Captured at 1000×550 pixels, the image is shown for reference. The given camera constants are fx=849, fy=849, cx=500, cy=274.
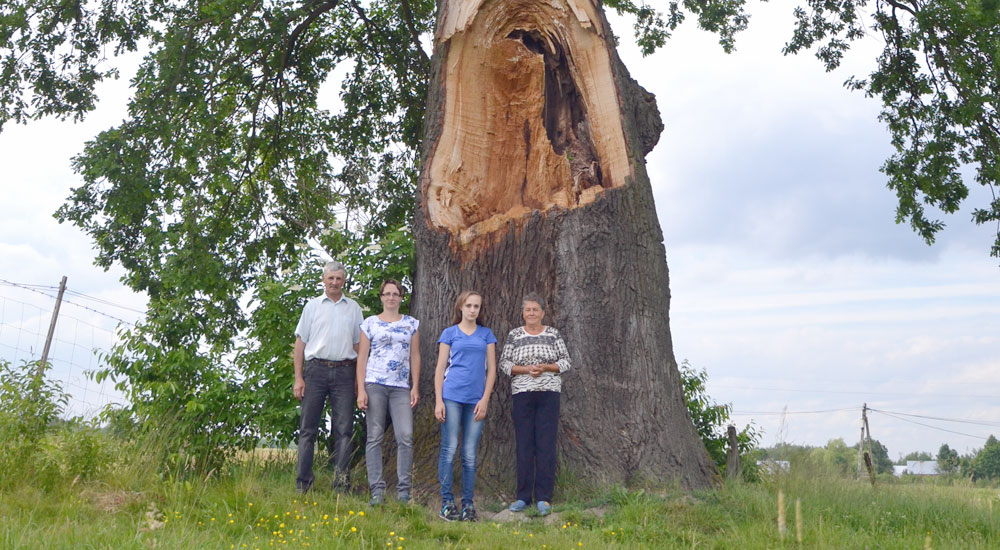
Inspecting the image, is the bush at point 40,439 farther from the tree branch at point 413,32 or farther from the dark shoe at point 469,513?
the tree branch at point 413,32

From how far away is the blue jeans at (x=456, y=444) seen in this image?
245 inches

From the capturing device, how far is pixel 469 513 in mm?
6109

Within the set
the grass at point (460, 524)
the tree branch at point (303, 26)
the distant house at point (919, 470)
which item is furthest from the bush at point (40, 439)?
the distant house at point (919, 470)

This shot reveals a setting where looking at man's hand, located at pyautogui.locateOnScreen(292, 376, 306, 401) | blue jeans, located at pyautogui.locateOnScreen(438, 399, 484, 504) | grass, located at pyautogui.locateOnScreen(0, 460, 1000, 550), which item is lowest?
grass, located at pyautogui.locateOnScreen(0, 460, 1000, 550)

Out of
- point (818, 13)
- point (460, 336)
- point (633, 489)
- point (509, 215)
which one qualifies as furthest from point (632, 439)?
point (818, 13)

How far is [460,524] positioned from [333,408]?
1.54 m

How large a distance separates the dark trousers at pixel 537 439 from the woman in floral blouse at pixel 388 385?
0.81 meters

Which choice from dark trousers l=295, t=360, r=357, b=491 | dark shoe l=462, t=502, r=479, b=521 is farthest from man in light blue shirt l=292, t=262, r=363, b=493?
dark shoe l=462, t=502, r=479, b=521

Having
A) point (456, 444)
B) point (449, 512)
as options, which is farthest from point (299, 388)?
point (449, 512)

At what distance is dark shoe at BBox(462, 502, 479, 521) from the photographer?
20.0 feet

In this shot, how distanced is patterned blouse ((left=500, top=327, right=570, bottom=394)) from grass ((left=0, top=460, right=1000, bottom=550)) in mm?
917

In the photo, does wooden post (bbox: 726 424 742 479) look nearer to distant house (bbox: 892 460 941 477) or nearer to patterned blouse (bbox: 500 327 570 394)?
distant house (bbox: 892 460 941 477)

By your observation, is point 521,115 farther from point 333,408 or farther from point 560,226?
point 333,408

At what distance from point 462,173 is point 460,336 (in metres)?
2.06
